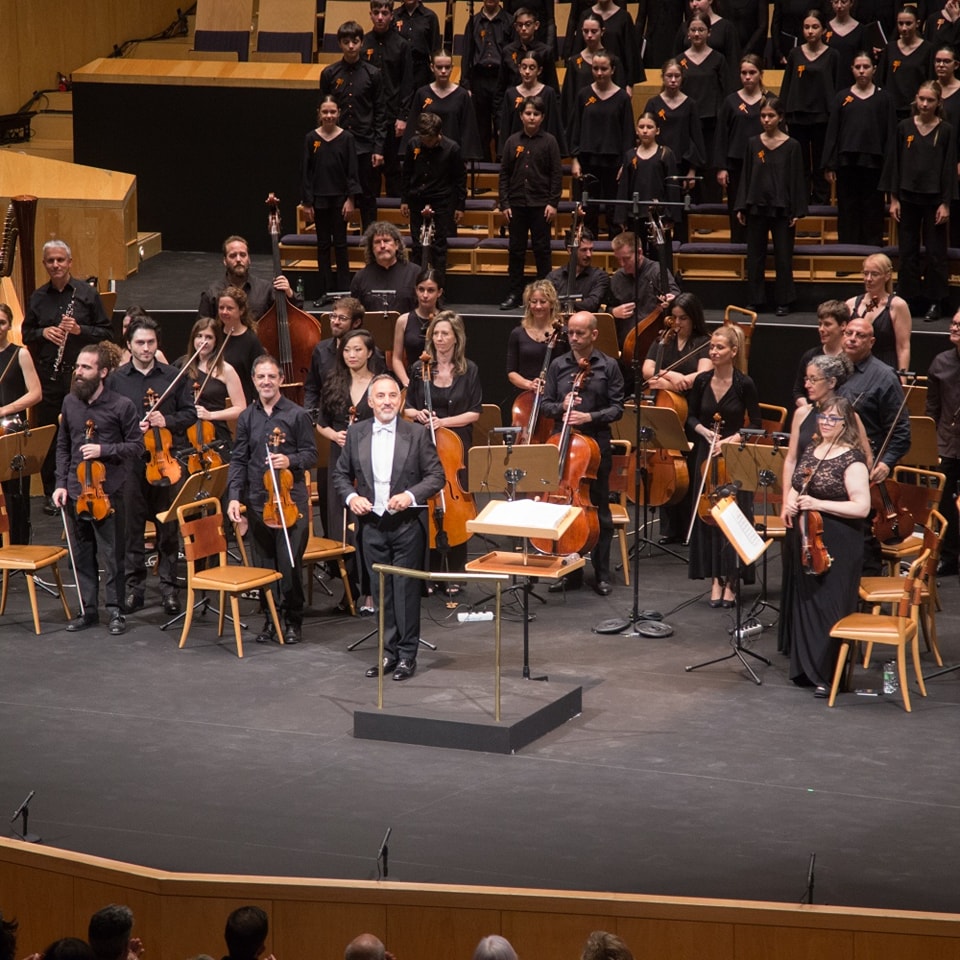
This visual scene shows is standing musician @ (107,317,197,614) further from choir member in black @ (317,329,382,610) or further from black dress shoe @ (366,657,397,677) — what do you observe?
black dress shoe @ (366,657,397,677)

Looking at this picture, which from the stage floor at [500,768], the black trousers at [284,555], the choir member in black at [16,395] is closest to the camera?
the stage floor at [500,768]

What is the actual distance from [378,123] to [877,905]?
807cm

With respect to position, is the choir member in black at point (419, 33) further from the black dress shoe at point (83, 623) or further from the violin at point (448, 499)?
the black dress shoe at point (83, 623)

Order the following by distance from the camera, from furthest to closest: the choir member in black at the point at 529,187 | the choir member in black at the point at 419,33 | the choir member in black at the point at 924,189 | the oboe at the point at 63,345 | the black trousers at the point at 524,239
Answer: the choir member in black at the point at 419,33
the black trousers at the point at 524,239
the choir member in black at the point at 529,187
the choir member in black at the point at 924,189
the oboe at the point at 63,345

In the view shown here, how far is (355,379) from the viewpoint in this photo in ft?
27.0

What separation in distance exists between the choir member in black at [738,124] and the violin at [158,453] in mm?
4652

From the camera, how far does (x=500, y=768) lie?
20.9ft

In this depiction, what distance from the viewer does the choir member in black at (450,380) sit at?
27.3ft

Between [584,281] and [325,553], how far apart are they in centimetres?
266

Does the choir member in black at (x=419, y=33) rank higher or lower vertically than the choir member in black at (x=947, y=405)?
higher

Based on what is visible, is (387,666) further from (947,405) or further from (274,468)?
(947,405)

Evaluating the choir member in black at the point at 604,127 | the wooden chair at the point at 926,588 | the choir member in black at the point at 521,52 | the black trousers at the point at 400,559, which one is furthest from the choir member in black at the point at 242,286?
the wooden chair at the point at 926,588

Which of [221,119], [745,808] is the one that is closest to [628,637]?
[745,808]

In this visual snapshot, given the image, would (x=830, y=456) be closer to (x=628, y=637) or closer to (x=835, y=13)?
(x=628, y=637)
